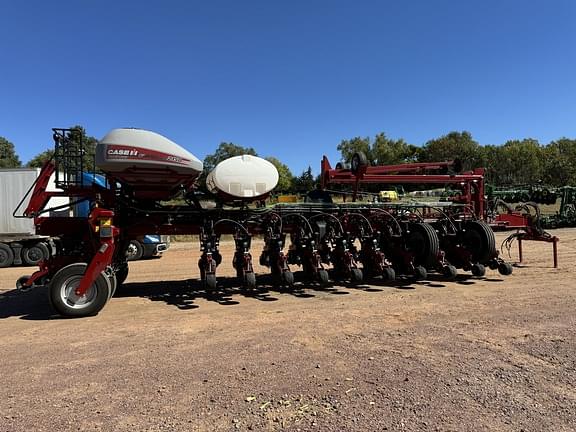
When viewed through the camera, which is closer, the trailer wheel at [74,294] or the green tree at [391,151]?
the trailer wheel at [74,294]

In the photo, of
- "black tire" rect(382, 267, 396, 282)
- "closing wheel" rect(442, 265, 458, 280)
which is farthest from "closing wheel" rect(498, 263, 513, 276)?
"black tire" rect(382, 267, 396, 282)

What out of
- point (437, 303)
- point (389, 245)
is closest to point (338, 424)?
point (437, 303)

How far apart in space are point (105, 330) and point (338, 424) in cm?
387

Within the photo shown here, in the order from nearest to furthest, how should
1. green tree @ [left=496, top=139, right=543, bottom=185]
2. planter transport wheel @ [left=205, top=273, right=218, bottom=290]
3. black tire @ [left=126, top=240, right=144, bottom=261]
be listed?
planter transport wheel @ [left=205, top=273, right=218, bottom=290], black tire @ [left=126, top=240, right=144, bottom=261], green tree @ [left=496, top=139, right=543, bottom=185]

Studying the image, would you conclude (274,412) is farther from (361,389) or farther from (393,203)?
(393,203)

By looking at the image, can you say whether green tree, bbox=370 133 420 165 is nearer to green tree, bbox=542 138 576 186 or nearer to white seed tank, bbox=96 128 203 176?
green tree, bbox=542 138 576 186

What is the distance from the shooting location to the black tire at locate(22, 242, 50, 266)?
50.8ft

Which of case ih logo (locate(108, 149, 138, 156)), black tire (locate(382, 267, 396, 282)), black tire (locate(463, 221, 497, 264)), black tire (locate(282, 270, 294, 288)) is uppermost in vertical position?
case ih logo (locate(108, 149, 138, 156))

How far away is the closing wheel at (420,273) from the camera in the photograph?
30.5 ft

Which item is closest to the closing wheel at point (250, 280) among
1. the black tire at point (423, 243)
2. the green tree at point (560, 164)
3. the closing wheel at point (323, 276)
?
the closing wheel at point (323, 276)

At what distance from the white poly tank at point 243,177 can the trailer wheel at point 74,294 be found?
7.86 ft

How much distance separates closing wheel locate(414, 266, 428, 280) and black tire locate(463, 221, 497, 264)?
1503mm

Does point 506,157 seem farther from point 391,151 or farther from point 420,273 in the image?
point 420,273

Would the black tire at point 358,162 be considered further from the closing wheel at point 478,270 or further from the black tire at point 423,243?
the closing wheel at point 478,270
